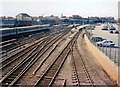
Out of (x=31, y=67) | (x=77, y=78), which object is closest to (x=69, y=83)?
(x=77, y=78)

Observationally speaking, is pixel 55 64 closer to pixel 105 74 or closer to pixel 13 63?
pixel 13 63

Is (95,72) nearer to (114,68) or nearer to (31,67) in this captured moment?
(114,68)

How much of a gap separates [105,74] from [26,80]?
667cm

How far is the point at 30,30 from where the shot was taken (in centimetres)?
6338

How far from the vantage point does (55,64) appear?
24.2m

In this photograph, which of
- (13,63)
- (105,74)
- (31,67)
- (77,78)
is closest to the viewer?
(77,78)

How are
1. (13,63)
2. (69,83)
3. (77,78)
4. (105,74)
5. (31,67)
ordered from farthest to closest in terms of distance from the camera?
(13,63), (31,67), (105,74), (77,78), (69,83)

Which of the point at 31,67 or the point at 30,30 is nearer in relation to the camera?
the point at 31,67

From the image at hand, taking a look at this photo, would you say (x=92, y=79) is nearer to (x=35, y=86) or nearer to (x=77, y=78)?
(x=77, y=78)

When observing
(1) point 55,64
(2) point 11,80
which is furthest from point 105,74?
(2) point 11,80

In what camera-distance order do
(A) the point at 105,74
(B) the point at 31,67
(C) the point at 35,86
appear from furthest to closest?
(B) the point at 31,67, (A) the point at 105,74, (C) the point at 35,86

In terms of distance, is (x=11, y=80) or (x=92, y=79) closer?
(x=11, y=80)

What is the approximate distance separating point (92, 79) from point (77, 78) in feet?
3.79

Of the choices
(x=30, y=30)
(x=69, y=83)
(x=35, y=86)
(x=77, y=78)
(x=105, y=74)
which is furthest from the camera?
(x=30, y=30)
